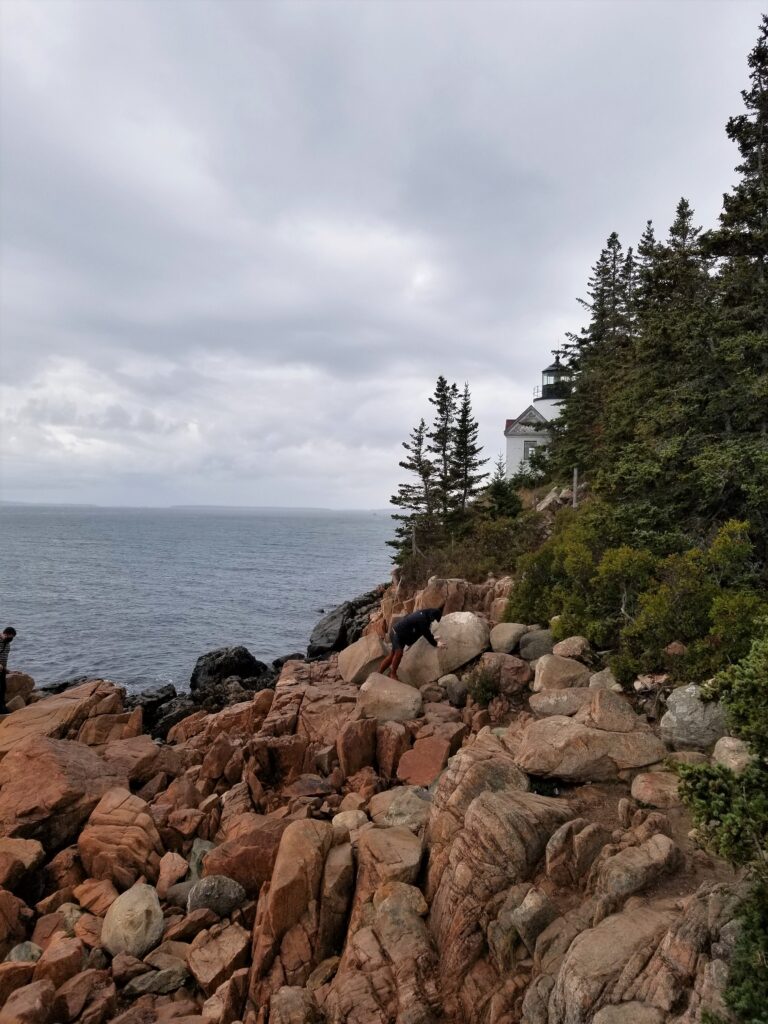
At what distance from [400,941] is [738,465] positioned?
1356cm

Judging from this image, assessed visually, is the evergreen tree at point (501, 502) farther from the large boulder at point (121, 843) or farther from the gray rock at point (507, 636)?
the large boulder at point (121, 843)

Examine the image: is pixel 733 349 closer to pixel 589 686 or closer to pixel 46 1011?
pixel 589 686

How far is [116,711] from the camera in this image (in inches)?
693

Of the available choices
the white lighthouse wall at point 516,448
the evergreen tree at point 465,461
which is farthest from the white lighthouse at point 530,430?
the evergreen tree at point 465,461

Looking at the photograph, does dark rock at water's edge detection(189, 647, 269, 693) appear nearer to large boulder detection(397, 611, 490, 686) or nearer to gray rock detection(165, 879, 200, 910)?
large boulder detection(397, 611, 490, 686)

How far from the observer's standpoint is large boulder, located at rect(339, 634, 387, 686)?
17.3 metres

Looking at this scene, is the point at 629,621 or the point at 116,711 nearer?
the point at 629,621

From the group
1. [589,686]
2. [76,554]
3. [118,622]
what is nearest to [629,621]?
[589,686]

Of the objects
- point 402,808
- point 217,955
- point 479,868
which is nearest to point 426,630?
point 402,808

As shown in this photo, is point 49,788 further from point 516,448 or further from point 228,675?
point 516,448

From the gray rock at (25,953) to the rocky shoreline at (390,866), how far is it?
3cm

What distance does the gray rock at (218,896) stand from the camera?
349 inches

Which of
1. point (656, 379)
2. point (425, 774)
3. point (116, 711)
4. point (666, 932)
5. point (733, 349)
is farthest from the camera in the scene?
point (656, 379)

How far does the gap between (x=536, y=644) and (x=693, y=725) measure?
574 centimetres
